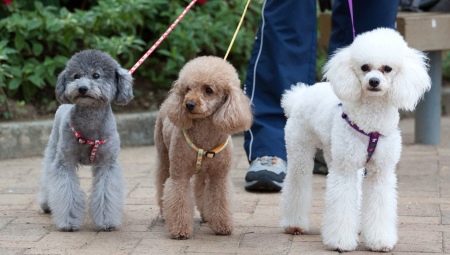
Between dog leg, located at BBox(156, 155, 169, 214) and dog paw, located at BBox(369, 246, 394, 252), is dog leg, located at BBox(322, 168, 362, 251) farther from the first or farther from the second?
dog leg, located at BBox(156, 155, 169, 214)

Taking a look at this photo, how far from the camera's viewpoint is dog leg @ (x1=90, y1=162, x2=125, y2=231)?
509 cm

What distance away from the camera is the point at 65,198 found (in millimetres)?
5102

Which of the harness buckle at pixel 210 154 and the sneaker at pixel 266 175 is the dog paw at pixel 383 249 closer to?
the harness buckle at pixel 210 154

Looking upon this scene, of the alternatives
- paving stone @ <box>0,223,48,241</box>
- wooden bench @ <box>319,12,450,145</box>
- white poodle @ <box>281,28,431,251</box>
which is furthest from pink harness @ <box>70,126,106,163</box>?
wooden bench @ <box>319,12,450,145</box>

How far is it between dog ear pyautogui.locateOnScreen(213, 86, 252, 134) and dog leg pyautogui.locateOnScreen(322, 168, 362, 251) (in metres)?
0.49

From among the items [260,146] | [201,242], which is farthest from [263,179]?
[201,242]

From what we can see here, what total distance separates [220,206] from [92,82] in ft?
2.93

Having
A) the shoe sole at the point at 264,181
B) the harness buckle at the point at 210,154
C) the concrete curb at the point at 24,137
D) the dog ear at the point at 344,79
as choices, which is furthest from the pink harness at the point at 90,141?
the concrete curb at the point at 24,137

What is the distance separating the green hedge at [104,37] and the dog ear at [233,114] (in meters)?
2.84

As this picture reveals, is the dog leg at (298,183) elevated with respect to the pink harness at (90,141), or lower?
lower

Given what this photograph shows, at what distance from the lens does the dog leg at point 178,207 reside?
4.84 m

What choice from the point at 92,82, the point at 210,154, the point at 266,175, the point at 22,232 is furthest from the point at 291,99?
the point at 22,232

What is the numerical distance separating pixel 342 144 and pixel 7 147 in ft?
10.6

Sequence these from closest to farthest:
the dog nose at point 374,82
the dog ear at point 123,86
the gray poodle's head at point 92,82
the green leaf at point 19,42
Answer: the dog nose at point 374,82
the gray poodle's head at point 92,82
the dog ear at point 123,86
the green leaf at point 19,42
